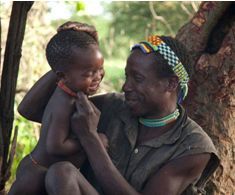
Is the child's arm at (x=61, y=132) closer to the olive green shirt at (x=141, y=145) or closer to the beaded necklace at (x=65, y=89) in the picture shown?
the beaded necklace at (x=65, y=89)

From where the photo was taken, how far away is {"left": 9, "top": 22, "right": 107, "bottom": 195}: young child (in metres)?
3.76

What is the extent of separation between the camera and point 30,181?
12.6 feet

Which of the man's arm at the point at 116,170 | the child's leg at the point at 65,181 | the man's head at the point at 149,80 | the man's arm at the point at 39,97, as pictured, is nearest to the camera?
the child's leg at the point at 65,181

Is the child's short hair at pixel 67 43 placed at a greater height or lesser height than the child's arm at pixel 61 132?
greater

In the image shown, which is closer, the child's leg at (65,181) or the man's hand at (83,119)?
the child's leg at (65,181)

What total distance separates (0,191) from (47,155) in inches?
42.9

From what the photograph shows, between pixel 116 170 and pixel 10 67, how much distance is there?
54.1 inches

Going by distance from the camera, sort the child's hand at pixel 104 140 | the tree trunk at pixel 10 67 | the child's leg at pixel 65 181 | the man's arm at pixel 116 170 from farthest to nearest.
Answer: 1. the tree trunk at pixel 10 67
2. the child's hand at pixel 104 140
3. the man's arm at pixel 116 170
4. the child's leg at pixel 65 181

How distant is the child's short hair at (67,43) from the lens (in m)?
3.77

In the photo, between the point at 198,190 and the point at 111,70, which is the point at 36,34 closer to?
the point at 198,190

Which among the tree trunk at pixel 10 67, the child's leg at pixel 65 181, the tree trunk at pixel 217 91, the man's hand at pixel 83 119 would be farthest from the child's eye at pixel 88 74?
the tree trunk at pixel 217 91

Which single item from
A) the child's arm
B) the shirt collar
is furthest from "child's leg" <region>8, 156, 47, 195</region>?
the shirt collar

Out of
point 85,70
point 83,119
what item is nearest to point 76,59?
point 85,70

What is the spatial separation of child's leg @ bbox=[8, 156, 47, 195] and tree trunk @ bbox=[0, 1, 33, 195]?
855 mm
